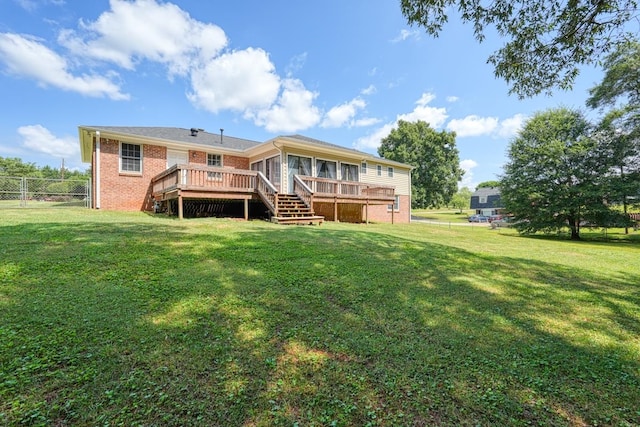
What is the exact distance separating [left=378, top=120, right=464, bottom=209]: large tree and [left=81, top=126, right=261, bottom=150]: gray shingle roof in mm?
26045

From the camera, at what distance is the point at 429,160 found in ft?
123

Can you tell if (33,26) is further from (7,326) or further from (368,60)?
Answer: (7,326)

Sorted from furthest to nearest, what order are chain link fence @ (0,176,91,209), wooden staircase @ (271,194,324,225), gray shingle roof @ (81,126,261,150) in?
chain link fence @ (0,176,91,209), gray shingle roof @ (81,126,261,150), wooden staircase @ (271,194,324,225)

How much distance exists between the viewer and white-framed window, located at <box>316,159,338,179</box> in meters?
14.8

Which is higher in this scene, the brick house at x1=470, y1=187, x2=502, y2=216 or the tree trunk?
the brick house at x1=470, y1=187, x2=502, y2=216

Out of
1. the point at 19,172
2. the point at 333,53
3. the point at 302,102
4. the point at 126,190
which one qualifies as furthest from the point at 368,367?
the point at 19,172

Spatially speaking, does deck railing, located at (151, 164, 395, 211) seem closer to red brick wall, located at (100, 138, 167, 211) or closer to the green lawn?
red brick wall, located at (100, 138, 167, 211)

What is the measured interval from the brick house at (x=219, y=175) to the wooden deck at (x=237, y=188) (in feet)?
0.10

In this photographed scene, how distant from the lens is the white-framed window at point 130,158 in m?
12.1

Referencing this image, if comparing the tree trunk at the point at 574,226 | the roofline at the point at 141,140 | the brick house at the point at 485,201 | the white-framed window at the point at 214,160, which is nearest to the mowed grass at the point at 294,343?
the roofline at the point at 141,140

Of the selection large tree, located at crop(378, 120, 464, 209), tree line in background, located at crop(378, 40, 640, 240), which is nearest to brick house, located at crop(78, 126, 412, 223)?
tree line in background, located at crop(378, 40, 640, 240)

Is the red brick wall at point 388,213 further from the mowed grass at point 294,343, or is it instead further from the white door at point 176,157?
the mowed grass at point 294,343

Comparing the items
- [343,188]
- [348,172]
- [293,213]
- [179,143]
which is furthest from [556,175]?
[179,143]

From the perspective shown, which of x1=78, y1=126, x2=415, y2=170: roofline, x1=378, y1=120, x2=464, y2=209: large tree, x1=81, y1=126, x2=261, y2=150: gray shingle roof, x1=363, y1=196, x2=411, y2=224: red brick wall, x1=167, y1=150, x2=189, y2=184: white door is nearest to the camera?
x1=78, y1=126, x2=415, y2=170: roofline
